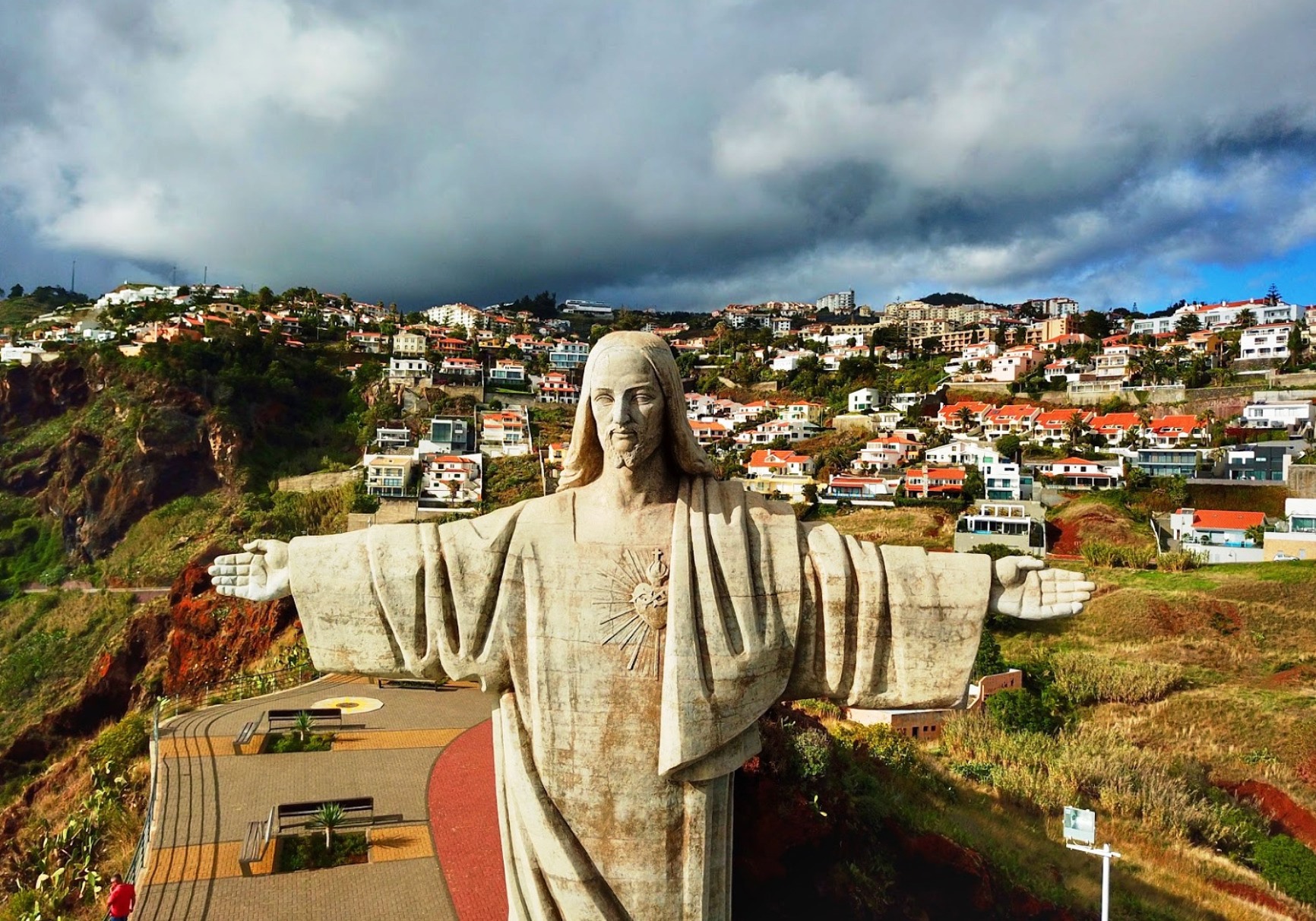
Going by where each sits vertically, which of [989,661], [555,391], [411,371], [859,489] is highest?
[411,371]

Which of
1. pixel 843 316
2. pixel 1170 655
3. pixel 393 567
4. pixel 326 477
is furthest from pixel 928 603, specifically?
pixel 843 316

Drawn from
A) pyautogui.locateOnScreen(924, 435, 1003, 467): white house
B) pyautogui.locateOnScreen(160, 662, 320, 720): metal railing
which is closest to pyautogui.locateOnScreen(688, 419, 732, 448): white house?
pyautogui.locateOnScreen(924, 435, 1003, 467): white house

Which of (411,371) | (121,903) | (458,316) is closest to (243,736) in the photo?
(121,903)

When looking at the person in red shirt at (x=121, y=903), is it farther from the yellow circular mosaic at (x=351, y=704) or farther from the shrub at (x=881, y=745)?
the shrub at (x=881, y=745)

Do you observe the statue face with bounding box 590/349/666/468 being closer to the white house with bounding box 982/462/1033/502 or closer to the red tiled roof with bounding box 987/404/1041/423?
the white house with bounding box 982/462/1033/502

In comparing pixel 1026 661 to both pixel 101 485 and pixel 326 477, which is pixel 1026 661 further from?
pixel 101 485

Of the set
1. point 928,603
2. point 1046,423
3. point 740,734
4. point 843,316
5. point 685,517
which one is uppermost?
point 843,316

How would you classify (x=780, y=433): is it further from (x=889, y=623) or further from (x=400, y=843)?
(x=889, y=623)
